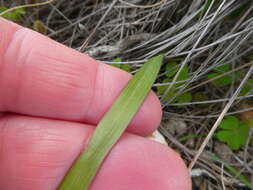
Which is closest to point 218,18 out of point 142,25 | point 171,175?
point 142,25

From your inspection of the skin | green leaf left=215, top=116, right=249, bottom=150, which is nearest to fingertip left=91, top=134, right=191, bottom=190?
the skin

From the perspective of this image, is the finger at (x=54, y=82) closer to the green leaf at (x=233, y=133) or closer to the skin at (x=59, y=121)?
the skin at (x=59, y=121)

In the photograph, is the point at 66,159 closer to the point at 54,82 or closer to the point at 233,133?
the point at 54,82


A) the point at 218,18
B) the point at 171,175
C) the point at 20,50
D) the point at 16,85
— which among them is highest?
the point at 218,18

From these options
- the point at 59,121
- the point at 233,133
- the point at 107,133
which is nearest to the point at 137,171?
the point at 107,133

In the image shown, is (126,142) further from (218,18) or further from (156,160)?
(218,18)

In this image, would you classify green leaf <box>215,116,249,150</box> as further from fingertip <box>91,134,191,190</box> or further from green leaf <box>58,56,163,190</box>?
green leaf <box>58,56,163,190</box>

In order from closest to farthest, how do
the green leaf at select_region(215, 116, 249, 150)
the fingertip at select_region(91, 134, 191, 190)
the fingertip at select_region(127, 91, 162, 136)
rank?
the fingertip at select_region(91, 134, 191, 190)
the fingertip at select_region(127, 91, 162, 136)
the green leaf at select_region(215, 116, 249, 150)
